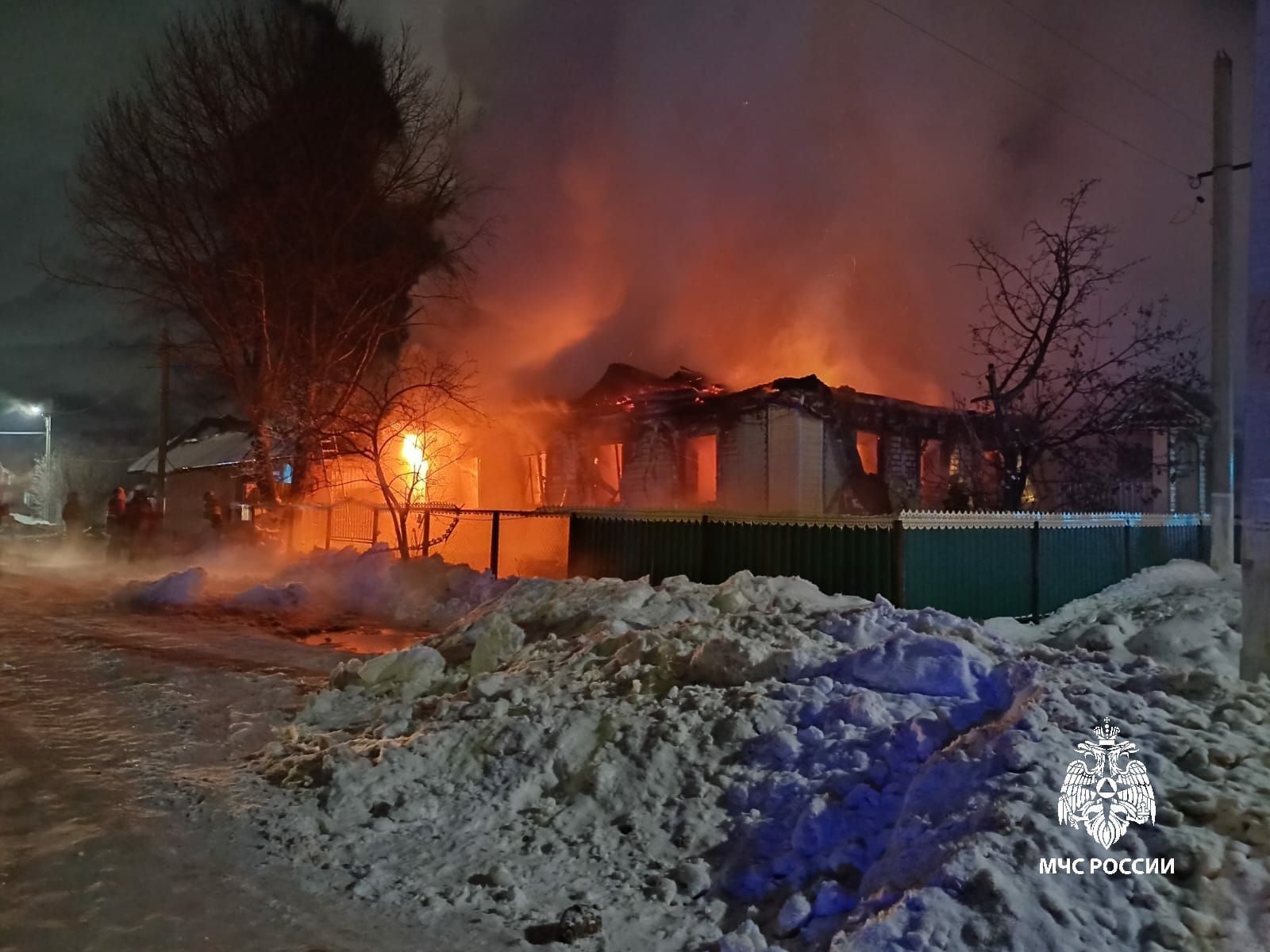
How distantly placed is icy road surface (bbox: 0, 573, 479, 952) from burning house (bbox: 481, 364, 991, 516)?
10.5m

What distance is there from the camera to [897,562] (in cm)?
918

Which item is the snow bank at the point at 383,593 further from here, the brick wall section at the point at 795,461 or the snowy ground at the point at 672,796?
the brick wall section at the point at 795,461

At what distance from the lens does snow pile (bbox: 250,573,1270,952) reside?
122 inches

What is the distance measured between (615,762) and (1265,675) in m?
3.77

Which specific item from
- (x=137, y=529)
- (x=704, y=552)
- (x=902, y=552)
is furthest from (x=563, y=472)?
(x=902, y=552)

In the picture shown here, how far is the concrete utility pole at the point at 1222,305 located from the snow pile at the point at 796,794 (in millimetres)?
9131

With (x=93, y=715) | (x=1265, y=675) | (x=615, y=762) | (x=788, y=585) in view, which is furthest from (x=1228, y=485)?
(x=93, y=715)

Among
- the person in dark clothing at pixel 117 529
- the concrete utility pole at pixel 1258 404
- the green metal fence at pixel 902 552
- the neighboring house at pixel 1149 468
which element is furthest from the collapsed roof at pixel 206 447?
the concrete utility pole at pixel 1258 404

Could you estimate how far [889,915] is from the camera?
311 centimetres

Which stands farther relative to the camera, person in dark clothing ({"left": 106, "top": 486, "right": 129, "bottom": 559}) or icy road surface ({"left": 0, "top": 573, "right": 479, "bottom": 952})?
person in dark clothing ({"left": 106, "top": 486, "right": 129, "bottom": 559})

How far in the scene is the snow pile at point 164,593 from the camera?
13.2 metres

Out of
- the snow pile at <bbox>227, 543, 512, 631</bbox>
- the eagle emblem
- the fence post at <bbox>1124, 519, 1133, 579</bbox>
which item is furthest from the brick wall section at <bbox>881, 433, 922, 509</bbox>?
the eagle emblem

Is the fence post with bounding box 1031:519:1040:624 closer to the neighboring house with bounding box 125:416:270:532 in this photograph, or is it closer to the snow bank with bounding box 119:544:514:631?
the snow bank with bounding box 119:544:514:631

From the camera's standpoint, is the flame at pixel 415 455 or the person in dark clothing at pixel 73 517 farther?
the person in dark clothing at pixel 73 517
